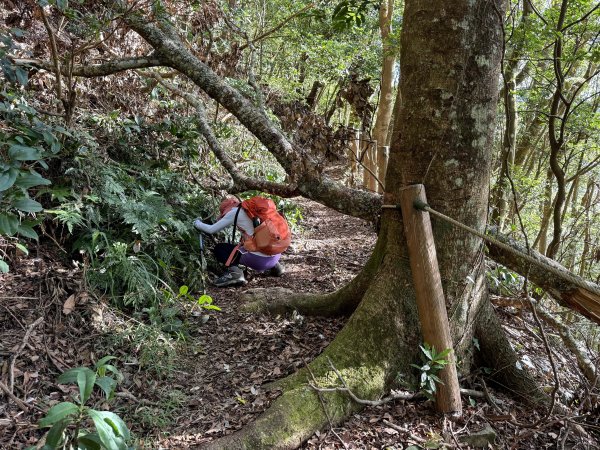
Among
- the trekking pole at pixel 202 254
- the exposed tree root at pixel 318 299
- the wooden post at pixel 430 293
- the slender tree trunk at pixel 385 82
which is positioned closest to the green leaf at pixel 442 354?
the wooden post at pixel 430 293

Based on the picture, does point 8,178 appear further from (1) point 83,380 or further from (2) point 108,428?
(2) point 108,428

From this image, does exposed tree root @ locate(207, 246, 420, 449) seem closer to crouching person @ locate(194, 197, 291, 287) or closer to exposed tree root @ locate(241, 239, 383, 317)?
exposed tree root @ locate(241, 239, 383, 317)

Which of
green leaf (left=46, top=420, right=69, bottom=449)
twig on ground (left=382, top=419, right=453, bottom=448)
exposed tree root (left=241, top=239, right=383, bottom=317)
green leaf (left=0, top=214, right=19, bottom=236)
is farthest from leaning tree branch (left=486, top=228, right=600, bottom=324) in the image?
green leaf (left=0, top=214, right=19, bottom=236)

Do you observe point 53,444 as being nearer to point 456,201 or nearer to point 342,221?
point 456,201

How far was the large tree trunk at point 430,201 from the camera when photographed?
2.70m

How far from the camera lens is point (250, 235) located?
5164 mm

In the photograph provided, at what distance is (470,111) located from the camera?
9.04ft

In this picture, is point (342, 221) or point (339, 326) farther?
point (342, 221)

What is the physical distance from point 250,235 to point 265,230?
0.89 feet

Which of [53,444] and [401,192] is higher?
[401,192]

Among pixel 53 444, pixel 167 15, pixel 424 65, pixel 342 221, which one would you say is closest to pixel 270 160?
pixel 342 221

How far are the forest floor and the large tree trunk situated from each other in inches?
8.2

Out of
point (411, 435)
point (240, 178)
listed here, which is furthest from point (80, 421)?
point (240, 178)

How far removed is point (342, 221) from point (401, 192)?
7.06m
